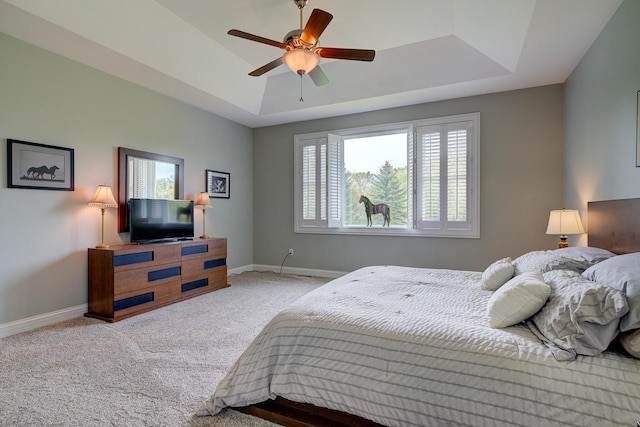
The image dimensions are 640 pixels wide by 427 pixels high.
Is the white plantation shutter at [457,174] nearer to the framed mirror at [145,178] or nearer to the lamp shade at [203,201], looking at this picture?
the lamp shade at [203,201]

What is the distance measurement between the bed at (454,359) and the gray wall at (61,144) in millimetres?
2598

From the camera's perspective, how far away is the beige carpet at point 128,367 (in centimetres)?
176

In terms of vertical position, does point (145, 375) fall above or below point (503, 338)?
below

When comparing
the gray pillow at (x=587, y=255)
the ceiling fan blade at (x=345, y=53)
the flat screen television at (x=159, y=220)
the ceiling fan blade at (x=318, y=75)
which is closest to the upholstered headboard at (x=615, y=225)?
the gray pillow at (x=587, y=255)

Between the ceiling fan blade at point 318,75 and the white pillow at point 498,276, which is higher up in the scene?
the ceiling fan blade at point 318,75

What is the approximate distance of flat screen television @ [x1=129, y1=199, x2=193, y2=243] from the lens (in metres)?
3.75

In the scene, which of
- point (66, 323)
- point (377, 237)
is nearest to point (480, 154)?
point (377, 237)

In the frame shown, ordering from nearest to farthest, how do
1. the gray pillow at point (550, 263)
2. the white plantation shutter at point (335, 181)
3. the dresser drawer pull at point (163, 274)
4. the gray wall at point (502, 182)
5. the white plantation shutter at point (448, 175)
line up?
the gray pillow at point (550, 263)
the dresser drawer pull at point (163, 274)
the gray wall at point (502, 182)
the white plantation shutter at point (448, 175)
the white plantation shutter at point (335, 181)

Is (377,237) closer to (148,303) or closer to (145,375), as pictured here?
(148,303)

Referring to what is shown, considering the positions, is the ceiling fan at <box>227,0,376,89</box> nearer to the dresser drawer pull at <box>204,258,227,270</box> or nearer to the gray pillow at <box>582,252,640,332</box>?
the gray pillow at <box>582,252,640,332</box>

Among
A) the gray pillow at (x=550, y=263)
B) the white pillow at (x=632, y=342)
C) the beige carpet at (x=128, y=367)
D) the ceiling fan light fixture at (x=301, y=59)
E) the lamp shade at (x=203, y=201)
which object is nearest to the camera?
the white pillow at (x=632, y=342)

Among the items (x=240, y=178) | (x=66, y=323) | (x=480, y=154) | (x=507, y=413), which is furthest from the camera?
(x=240, y=178)

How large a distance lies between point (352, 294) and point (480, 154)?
3.30 metres

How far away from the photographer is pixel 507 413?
1183 millimetres
